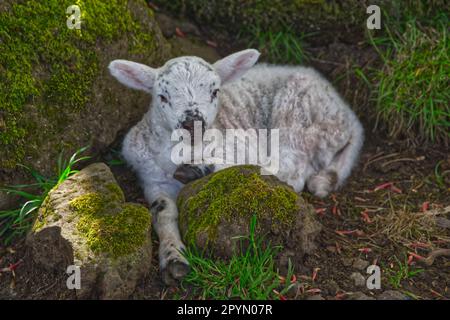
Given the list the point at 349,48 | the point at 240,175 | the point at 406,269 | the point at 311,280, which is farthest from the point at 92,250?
the point at 349,48

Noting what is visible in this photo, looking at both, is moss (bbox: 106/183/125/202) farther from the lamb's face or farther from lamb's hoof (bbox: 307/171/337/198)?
lamb's hoof (bbox: 307/171/337/198)

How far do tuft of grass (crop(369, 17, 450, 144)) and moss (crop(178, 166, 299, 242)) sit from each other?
226cm

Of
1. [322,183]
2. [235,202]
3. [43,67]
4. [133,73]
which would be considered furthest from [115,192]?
[322,183]

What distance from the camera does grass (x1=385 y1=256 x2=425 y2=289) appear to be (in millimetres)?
4766

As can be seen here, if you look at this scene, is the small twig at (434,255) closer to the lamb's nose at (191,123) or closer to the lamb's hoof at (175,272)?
the lamb's hoof at (175,272)

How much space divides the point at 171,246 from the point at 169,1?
366cm

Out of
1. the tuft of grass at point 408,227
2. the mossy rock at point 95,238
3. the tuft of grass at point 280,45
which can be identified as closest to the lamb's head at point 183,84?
the mossy rock at point 95,238

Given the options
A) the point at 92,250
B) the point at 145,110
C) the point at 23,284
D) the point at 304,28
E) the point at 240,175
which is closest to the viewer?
the point at 92,250

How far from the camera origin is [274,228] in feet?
15.9

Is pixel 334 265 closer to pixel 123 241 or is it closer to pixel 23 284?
pixel 123 241

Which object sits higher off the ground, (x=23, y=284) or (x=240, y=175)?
(x=240, y=175)

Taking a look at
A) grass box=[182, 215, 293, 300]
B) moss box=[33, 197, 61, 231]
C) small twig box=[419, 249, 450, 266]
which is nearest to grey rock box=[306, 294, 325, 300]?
grass box=[182, 215, 293, 300]

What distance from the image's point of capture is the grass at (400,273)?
4.77 meters

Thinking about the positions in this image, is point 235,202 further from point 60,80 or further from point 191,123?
point 60,80
